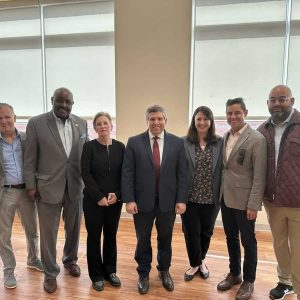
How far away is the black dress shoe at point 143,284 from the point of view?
7.70 feet

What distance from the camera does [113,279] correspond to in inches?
96.5

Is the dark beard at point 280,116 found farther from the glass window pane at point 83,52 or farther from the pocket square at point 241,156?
the glass window pane at point 83,52

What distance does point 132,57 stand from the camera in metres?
3.76

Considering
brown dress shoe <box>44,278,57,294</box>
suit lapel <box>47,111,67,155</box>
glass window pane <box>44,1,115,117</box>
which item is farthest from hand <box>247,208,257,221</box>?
glass window pane <box>44,1,115,117</box>

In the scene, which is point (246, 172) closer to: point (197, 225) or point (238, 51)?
point (197, 225)

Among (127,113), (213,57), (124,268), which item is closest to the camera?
(124,268)

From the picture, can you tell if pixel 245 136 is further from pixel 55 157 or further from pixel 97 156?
pixel 55 157

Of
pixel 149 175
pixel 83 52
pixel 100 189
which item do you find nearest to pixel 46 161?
pixel 100 189

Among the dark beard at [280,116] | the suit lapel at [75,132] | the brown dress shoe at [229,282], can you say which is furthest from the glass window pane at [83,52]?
the brown dress shoe at [229,282]

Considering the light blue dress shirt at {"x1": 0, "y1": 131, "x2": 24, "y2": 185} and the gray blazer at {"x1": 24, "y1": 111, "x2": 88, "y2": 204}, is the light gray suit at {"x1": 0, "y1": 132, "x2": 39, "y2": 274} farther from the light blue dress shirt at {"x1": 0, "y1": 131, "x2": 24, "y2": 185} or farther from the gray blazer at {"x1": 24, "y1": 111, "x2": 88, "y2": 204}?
the gray blazer at {"x1": 24, "y1": 111, "x2": 88, "y2": 204}

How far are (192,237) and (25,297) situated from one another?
4.59ft

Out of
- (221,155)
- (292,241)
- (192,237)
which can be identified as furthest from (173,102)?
(292,241)

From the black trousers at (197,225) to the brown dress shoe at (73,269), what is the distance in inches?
39.9

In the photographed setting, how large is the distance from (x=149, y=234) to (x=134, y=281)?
50 centimetres
